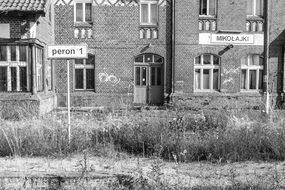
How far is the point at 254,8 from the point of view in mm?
18875

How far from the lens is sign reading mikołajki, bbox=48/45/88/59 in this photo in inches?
298

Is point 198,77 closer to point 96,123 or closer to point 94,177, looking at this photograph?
point 96,123

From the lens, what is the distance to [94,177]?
5.06 metres

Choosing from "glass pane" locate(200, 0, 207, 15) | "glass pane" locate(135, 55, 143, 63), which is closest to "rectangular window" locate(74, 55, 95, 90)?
"glass pane" locate(135, 55, 143, 63)

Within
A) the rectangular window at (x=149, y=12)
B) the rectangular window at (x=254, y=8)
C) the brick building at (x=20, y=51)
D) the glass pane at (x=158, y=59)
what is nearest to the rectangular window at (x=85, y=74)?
the glass pane at (x=158, y=59)

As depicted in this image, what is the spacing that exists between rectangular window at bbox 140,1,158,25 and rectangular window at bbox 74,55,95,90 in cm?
383

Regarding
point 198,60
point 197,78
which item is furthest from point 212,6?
Answer: point 197,78

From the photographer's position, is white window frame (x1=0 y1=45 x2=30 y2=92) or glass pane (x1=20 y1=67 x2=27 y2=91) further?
glass pane (x1=20 y1=67 x2=27 y2=91)

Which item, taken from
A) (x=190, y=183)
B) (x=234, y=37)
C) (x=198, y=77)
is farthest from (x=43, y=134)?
(x=198, y=77)

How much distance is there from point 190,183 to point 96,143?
2.66 m

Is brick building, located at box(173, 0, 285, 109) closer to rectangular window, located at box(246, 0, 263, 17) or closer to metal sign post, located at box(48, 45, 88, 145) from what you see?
rectangular window, located at box(246, 0, 263, 17)

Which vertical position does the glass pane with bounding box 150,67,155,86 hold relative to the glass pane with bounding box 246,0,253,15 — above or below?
below

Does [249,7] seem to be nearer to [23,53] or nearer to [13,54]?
[23,53]

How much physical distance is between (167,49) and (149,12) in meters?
2.44
